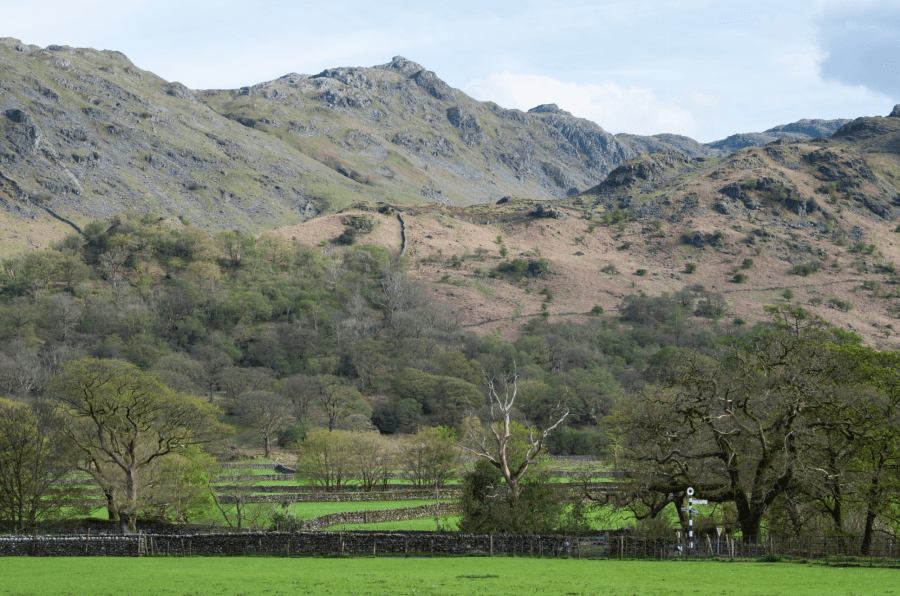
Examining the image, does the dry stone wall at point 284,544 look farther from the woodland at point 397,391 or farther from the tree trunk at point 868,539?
the tree trunk at point 868,539

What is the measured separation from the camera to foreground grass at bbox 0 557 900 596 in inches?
851

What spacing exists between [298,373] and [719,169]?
409 ft

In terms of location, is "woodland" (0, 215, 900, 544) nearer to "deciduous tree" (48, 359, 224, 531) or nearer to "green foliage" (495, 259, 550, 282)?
"deciduous tree" (48, 359, 224, 531)

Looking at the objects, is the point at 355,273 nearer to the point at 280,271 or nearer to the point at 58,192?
the point at 280,271

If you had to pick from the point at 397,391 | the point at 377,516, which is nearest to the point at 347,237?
the point at 397,391

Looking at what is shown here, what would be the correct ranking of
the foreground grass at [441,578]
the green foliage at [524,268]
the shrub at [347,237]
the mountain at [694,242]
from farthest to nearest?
the shrub at [347,237] → the green foliage at [524,268] → the mountain at [694,242] → the foreground grass at [441,578]

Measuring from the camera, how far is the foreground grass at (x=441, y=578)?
70.9 ft

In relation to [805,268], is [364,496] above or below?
below

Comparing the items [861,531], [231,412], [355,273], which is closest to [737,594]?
[861,531]

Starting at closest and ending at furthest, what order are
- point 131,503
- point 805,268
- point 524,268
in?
point 131,503 < point 805,268 < point 524,268

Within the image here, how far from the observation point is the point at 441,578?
25.0 metres

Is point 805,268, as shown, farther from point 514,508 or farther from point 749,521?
point 514,508

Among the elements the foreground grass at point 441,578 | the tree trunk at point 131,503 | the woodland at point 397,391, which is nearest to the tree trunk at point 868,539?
the woodland at point 397,391

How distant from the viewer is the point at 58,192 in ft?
586
